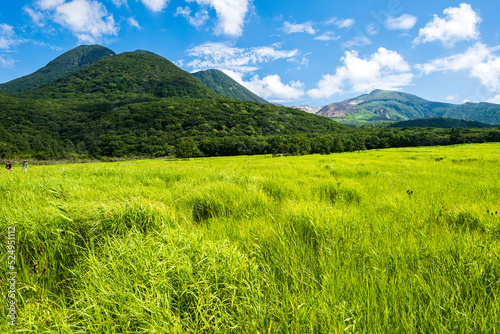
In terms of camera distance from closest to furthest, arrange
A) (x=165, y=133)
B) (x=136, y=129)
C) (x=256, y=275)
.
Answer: (x=256, y=275) → (x=165, y=133) → (x=136, y=129)

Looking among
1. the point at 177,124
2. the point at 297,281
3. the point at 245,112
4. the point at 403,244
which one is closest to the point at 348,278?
the point at 297,281

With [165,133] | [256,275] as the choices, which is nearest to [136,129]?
[165,133]

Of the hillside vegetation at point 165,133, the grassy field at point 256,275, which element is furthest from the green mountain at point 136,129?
the grassy field at point 256,275

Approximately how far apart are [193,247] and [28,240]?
1.97 meters

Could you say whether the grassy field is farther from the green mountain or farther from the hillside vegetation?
the green mountain

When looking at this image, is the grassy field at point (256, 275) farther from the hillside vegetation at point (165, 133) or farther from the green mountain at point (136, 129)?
the green mountain at point (136, 129)

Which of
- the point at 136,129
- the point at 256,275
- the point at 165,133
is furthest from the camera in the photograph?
the point at 136,129

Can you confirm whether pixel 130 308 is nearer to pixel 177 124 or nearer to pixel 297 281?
pixel 297 281

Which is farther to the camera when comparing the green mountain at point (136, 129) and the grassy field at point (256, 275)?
the green mountain at point (136, 129)

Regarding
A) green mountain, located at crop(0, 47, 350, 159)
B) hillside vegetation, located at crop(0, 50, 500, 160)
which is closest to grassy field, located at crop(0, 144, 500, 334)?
hillside vegetation, located at crop(0, 50, 500, 160)

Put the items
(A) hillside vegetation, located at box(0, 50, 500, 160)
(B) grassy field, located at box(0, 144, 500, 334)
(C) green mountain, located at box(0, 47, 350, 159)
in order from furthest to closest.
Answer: (C) green mountain, located at box(0, 47, 350, 159) < (A) hillside vegetation, located at box(0, 50, 500, 160) < (B) grassy field, located at box(0, 144, 500, 334)

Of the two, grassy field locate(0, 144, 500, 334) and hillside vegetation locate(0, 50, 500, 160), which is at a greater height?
hillside vegetation locate(0, 50, 500, 160)

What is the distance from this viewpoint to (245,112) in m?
198

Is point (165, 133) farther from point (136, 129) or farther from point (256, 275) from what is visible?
point (256, 275)
